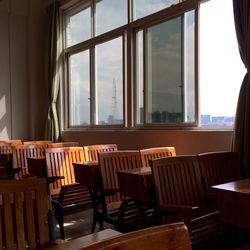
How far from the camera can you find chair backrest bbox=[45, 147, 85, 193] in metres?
3.40

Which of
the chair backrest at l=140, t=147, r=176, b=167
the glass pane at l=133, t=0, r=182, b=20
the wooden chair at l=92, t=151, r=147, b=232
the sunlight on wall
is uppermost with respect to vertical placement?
the glass pane at l=133, t=0, r=182, b=20

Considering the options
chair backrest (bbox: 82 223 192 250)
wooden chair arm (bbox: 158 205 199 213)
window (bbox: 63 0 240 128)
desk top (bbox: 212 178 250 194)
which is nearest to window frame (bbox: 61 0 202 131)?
window (bbox: 63 0 240 128)

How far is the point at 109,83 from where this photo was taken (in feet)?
18.7

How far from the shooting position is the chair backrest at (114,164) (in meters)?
2.96

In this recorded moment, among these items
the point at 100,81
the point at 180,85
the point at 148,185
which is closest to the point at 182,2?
the point at 180,85

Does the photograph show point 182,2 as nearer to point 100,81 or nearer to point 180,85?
point 180,85

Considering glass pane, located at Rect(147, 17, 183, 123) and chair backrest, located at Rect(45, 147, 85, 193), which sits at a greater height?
glass pane, located at Rect(147, 17, 183, 123)

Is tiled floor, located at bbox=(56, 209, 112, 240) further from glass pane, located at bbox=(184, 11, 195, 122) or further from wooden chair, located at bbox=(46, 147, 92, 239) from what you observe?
glass pane, located at bbox=(184, 11, 195, 122)

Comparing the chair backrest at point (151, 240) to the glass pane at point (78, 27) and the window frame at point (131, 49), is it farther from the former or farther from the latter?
the glass pane at point (78, 27)

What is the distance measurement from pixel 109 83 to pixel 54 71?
63.2 inches

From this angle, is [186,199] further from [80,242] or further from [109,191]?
[80,242]

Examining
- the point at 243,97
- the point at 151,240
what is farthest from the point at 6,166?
the point at 151,240

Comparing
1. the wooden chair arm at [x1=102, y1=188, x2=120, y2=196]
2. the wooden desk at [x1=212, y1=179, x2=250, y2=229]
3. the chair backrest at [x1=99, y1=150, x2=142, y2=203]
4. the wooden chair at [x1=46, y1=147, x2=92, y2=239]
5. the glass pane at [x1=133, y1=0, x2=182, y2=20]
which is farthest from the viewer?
the glass pane at [x1=133, y1=0, x2=182, y2=20]

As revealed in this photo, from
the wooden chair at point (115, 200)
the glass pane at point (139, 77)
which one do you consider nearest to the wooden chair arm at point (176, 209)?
the wooden chair at point (115, 200)
